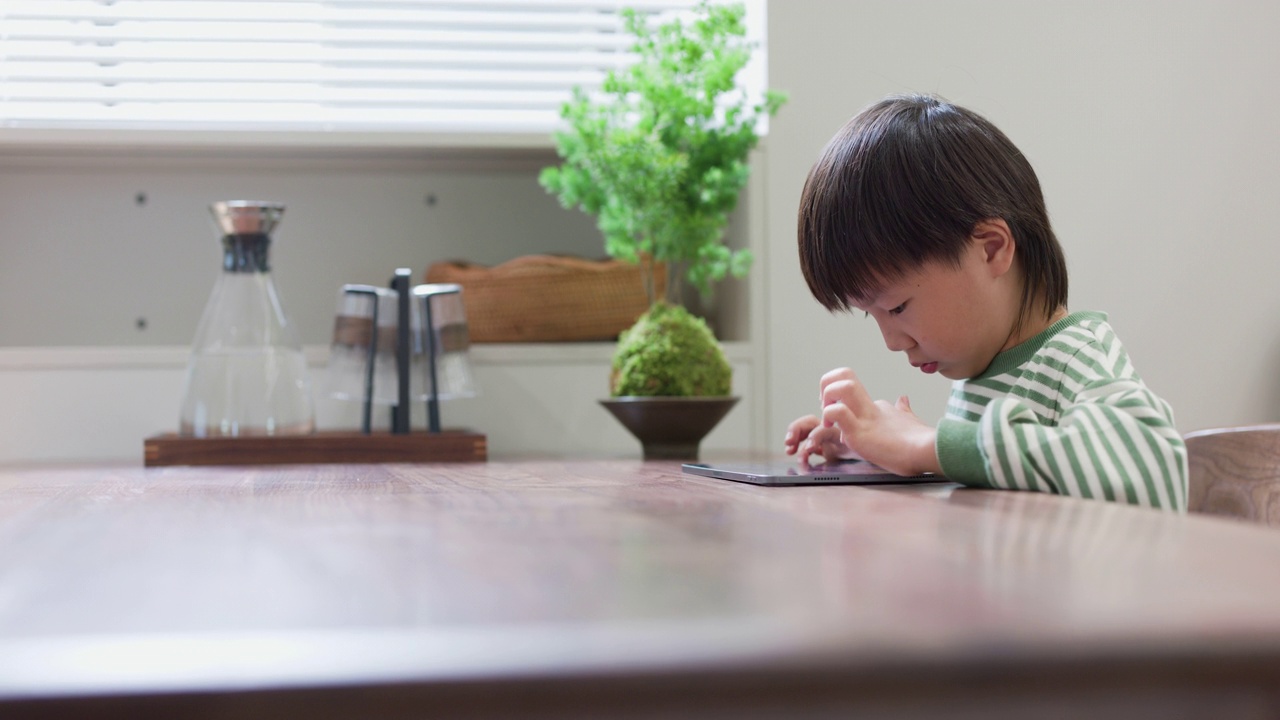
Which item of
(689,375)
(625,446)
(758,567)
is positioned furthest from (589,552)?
(625,446)

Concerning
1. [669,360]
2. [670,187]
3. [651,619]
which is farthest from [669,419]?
[651,619]

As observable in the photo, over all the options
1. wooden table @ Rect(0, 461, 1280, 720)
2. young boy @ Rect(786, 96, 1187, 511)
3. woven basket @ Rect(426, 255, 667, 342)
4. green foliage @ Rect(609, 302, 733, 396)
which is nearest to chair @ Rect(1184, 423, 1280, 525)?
young boy @ Rect(786, 96, 1187, 511)

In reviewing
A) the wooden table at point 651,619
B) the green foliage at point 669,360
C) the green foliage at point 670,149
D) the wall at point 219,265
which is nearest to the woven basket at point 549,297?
the wall at point 219,265

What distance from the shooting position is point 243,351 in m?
1.53

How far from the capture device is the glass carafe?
1.52 metres

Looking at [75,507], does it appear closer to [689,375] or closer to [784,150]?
[689,375]

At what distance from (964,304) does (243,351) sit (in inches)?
38.4

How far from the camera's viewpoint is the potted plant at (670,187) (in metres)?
1.51

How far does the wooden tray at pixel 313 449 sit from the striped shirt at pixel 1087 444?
79 centimetres

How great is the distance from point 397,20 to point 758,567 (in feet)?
5.61

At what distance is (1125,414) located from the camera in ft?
2.61

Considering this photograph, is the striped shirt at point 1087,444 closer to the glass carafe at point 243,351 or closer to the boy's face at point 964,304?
the boy's face at point 964,304

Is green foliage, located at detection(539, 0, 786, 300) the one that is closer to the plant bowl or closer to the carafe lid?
the plant bowl

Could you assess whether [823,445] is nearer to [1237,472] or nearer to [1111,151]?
[1237,472]
